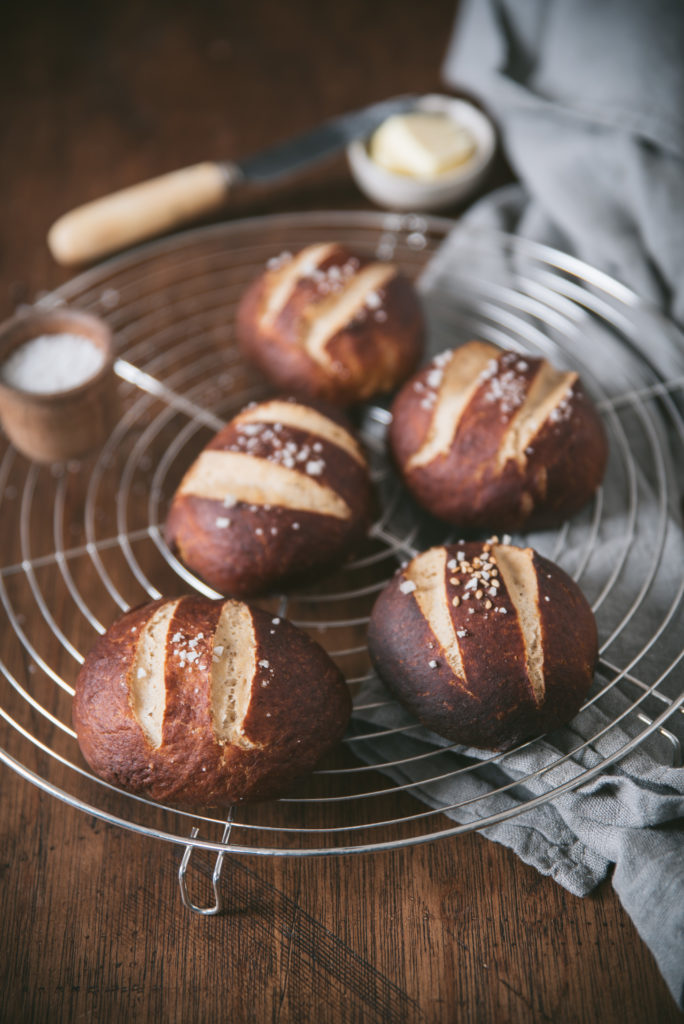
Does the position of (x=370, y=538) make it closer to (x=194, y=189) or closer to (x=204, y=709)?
(x=204, y=709)

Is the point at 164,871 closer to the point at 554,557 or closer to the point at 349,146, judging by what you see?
the point at 554,557

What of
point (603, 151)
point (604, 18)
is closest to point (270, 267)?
point (603, 151)

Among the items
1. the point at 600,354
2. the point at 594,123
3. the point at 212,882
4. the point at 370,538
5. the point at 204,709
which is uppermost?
the point at 594,123

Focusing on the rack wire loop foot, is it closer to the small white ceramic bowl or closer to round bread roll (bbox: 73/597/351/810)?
round bread roll (bbox: 73/597/351/810)

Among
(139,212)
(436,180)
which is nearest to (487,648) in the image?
(436,180)

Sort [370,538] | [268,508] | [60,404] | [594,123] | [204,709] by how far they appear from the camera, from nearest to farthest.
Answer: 1. [204,709]
2. [268,508]
3. [60,404]
4. [370,538]
5. [594,123]

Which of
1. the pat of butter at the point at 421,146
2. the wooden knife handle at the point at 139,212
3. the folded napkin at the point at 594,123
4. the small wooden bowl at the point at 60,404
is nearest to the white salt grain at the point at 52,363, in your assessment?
the small wooden bowl at the point at 60,404

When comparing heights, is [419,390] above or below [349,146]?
below
